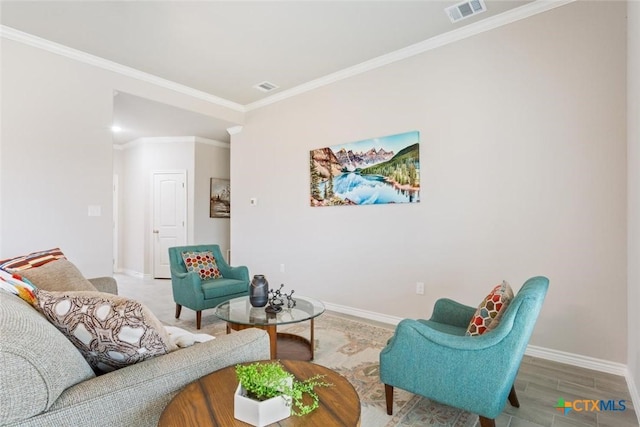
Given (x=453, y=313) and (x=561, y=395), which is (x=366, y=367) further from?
(x=561, y=395)

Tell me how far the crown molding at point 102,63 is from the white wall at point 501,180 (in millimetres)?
1553

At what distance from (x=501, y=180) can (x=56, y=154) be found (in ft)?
14.2

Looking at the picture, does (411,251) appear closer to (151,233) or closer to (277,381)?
(277,381)

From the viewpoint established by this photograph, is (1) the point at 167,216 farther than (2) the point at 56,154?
Yes

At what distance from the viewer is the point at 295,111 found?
4.45 meters

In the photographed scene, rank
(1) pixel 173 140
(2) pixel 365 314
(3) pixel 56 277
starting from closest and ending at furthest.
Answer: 1. (3) pixel 56 277
2. (2) pixel 365 314
3. (1) pixel 173 140

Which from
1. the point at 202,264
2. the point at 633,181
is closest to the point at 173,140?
the point at 202,264

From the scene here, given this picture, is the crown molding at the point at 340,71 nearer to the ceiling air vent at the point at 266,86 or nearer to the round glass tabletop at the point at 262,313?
the ceiling air vent at the point at 266,86

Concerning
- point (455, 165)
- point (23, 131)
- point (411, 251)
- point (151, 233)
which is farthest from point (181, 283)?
point (151, 233)

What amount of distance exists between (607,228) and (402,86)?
2.21m

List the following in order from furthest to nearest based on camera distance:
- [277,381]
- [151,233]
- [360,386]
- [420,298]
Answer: [151,233] < [420,298] < [360,386] < [277,381]

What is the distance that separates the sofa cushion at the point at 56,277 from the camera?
1666mm

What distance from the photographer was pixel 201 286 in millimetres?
3285

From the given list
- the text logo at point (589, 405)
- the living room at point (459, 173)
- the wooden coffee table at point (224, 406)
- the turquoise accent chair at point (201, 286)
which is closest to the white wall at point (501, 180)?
the living room at point (459, 173)
